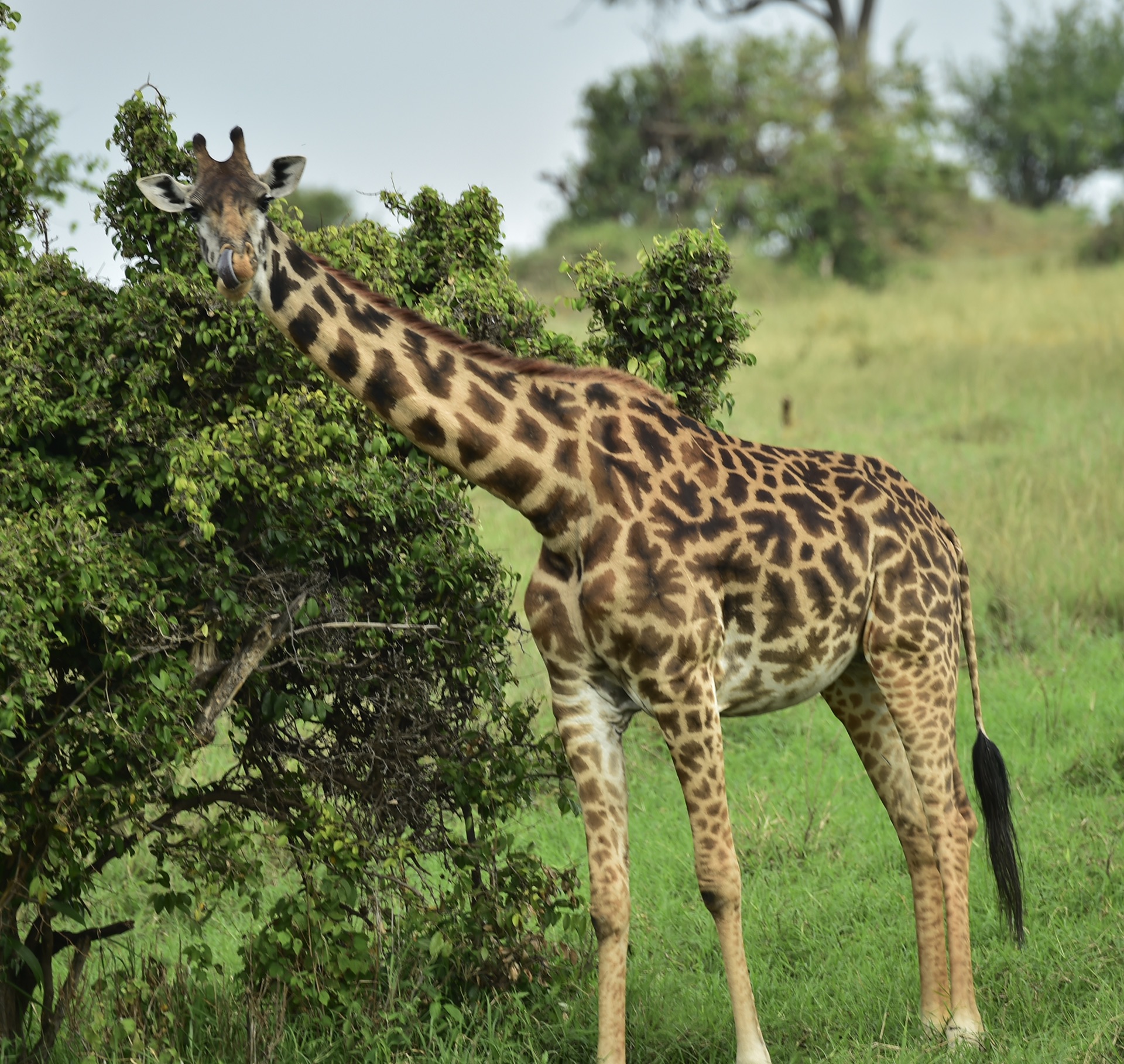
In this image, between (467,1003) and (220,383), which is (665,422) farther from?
(467,1003)

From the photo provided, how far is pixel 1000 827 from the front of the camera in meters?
5.44

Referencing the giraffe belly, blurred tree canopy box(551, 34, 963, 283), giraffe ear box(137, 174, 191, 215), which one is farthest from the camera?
blurred tree canopy box(551, 34, 963, 283)

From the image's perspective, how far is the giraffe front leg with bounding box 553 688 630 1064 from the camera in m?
4.70

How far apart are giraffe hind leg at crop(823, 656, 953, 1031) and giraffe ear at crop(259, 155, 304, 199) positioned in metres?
2.91

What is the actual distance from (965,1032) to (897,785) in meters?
1.00

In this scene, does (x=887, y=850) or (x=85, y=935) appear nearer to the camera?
(x=85, y=935)

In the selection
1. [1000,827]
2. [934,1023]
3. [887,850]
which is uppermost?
[1000,827]

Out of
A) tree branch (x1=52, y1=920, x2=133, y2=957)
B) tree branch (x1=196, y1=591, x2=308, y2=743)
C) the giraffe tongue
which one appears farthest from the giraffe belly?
tree branch (x1=52, y1=920, x2=133, y2=957)

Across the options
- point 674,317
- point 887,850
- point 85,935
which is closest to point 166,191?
point 674,317

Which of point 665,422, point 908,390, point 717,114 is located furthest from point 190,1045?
point 717,114

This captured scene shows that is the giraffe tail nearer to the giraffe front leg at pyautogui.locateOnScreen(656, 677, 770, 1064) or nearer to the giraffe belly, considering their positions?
the giraffe belly

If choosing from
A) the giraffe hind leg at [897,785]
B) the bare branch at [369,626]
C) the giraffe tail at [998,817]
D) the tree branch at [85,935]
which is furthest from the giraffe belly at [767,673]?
the tree branch at [85,935]

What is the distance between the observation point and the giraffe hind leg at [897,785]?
527cm

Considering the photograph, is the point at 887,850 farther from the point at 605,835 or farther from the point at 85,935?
the point at 85,935
